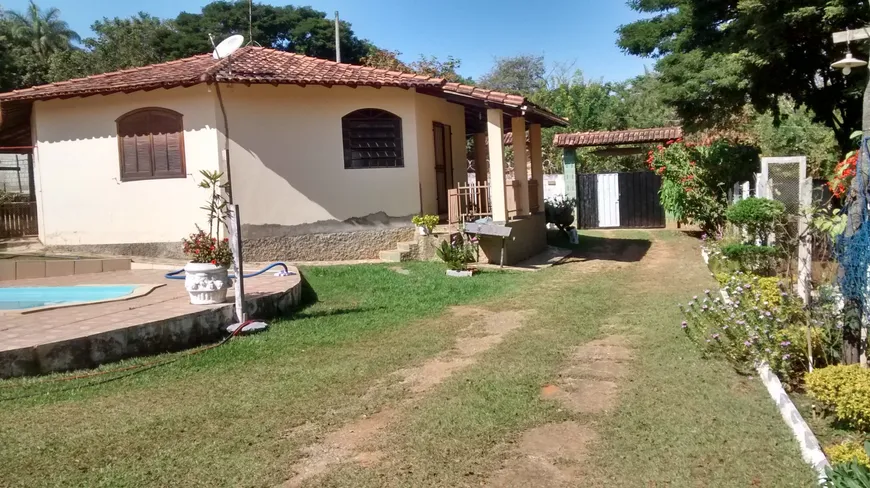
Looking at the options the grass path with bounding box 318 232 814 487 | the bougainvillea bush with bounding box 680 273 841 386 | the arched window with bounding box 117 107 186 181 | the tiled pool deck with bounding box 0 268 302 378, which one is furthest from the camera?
the arched window with bounding box 117 107 186 181

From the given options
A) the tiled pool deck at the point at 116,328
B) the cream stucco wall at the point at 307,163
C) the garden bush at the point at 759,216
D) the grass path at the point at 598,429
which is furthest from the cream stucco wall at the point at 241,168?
the grass path at the point at 598,429

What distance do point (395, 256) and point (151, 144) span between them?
490 centimetres

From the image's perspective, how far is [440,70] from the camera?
28.8m

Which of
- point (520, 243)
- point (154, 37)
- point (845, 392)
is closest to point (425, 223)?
point (520, 243)

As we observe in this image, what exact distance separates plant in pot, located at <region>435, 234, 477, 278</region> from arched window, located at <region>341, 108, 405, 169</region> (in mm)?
1946

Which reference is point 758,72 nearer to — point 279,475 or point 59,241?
point 279,475

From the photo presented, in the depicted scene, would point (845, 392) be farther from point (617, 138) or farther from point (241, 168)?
point (617, 138)

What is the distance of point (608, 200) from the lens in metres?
21.6

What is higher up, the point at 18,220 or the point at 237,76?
the point at 237,76

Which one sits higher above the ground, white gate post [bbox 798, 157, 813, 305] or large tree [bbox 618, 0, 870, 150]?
large tree [bbox 618, 0, 870, 150]

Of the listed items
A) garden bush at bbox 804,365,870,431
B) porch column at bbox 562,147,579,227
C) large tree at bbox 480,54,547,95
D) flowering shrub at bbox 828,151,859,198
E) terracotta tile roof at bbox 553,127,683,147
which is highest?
large tree at bbox 480,54,547,95

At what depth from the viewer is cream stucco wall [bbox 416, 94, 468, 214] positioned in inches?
557

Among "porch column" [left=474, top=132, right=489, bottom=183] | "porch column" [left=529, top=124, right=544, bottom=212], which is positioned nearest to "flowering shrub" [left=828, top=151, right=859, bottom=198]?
"porch column" [left=529, top=124, right=544, bottom=212]

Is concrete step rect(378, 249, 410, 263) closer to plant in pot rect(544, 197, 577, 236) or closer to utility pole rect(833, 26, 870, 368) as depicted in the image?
plant in pot rect(544, 197, 577, 236)
